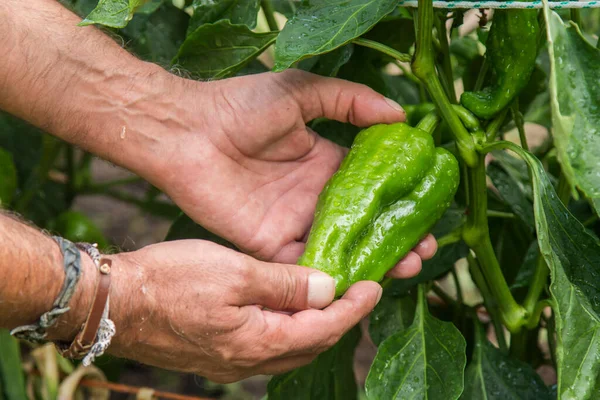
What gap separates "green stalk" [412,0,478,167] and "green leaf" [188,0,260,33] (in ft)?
1.03

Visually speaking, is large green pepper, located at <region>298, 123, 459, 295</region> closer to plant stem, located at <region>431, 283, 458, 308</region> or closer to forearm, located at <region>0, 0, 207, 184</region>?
forearm, located at <region>0, 0, 207, 184</region>

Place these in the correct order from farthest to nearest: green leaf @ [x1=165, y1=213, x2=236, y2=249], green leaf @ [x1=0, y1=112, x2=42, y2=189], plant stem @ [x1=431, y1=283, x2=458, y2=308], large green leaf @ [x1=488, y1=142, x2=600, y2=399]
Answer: green leaf @ [x1=0, y1=112, x2=42, y2=189]
plant stem @ [x1=431, y1=283, x2=458, y2=308]
green leaf @ [x1=165, y1=213, x2=236, y2=249]
large green leaf @ [x1=488, y1=142, x2=600, y2=399]

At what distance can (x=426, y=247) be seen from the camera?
3.54 ft

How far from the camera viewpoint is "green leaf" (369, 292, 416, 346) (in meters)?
1.22

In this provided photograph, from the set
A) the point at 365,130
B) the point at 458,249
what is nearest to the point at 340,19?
the point at 365,130

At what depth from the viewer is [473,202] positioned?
1038mm

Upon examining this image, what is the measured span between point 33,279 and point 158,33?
635 mm

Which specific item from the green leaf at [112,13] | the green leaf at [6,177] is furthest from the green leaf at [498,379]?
the green leaf at [6,177]

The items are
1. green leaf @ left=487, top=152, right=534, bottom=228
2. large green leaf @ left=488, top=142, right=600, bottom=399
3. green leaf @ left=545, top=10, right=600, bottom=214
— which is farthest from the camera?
Answer: green leaf @ left=487, top=152, right=534, bottom=228

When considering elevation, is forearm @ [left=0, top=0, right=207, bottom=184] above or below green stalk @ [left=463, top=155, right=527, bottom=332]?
above

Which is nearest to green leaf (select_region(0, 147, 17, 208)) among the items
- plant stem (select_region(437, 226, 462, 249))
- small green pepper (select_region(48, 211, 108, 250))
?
small green pepper (select_region(48, 211, 108, 250))

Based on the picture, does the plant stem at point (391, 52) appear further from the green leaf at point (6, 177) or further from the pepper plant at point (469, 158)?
the green leaf at point (6, 177)

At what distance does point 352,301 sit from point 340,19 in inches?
13.5

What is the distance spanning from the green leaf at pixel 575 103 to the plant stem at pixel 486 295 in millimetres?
404
